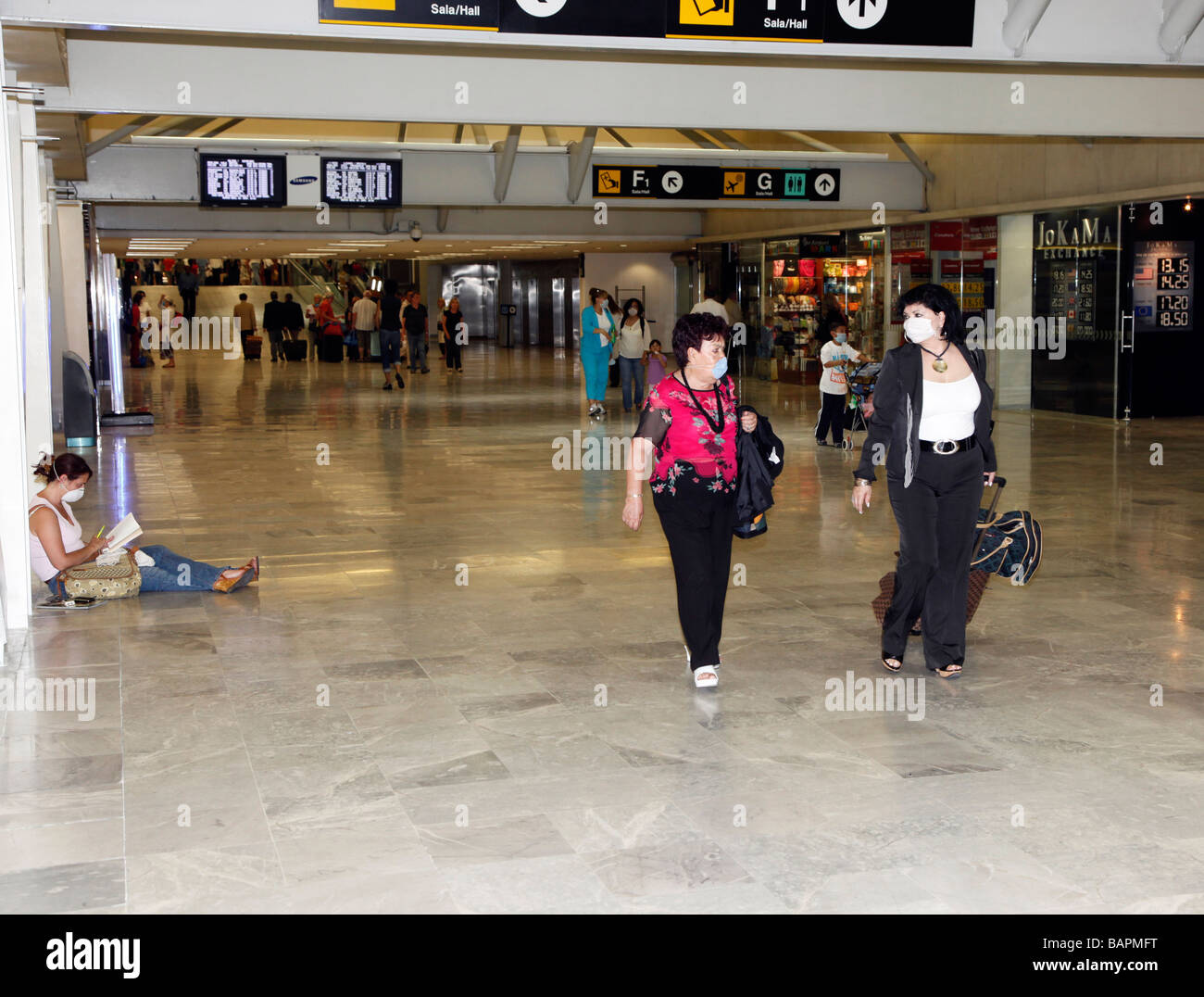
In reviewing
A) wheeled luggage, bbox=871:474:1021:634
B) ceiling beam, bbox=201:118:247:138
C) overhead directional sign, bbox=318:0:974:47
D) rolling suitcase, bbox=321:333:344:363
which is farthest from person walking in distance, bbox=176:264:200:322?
wheeled luggage, bbox=871:474:1021:634

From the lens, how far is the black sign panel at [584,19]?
7031 mm

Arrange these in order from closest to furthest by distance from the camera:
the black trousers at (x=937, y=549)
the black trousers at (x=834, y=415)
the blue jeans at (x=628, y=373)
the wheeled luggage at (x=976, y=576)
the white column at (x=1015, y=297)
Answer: the black trousers at (x=937, y=549)
the wheeled luggage at (x=976, y=576)
the black trousers at (x=834, y=415)
the blue jeans at (x=628, y=373)
the white column at (x=1015, y=297)

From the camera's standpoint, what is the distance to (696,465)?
559cm

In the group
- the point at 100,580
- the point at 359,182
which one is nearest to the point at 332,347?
the point at 359,182

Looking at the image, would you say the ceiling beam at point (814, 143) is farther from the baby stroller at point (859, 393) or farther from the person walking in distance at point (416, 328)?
the person walking in distance at point (416, 328)

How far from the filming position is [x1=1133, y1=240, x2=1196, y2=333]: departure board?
55.4 ft

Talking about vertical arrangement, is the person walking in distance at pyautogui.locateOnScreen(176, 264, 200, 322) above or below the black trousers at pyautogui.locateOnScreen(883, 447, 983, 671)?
above

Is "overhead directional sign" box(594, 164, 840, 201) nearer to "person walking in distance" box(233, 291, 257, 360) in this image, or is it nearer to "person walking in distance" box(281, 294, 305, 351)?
"person walking in distance" box(281, 294, 305, 351)

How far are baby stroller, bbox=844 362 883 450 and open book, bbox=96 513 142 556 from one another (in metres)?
8.16

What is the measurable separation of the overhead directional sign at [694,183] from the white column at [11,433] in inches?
443

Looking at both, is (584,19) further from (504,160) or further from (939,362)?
(504,160)

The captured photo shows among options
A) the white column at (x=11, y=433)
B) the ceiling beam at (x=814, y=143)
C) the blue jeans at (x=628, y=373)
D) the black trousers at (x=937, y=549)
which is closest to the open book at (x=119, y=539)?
the white column at (x=11, y=433)

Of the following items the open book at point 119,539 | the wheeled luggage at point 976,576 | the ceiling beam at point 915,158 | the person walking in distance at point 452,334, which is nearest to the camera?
the wheeled luggage at point 976,576
